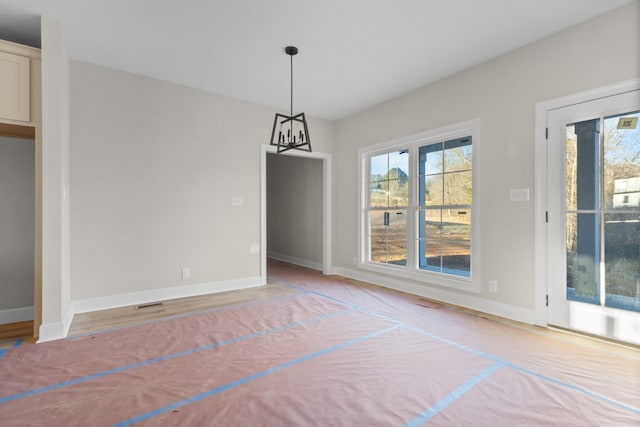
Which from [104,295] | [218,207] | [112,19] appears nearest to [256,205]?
[218,207]

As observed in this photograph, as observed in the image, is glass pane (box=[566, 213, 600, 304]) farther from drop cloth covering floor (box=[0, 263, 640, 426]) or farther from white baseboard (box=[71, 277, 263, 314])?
white baseboard (box=[71, 277, 263, 314])

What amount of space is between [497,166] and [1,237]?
218 inches

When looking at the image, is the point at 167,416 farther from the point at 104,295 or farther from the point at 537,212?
the point at 537,212

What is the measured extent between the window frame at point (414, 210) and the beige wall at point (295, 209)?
115cm

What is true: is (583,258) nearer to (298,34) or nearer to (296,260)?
(298,34)

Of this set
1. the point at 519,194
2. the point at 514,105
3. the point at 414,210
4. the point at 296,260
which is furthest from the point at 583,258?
the point at 296,260

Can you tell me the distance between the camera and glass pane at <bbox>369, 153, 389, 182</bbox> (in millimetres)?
5039

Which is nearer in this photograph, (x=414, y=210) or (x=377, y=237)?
(x=414, y=210)

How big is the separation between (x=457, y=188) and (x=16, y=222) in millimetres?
5224

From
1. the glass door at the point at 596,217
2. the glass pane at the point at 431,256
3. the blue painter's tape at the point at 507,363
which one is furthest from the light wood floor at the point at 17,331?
the glass door at the point at 596,217

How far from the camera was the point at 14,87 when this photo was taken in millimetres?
2764

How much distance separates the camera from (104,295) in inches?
146

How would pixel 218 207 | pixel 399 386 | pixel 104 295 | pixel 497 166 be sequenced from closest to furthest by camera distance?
pixel 399 386 < pixel 497 166 < pixel 104 295 < pixel 218 207

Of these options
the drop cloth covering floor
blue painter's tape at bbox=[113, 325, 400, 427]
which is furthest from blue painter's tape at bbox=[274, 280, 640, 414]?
blue painter's tape at bbox=[113, 325, 400, 427]
